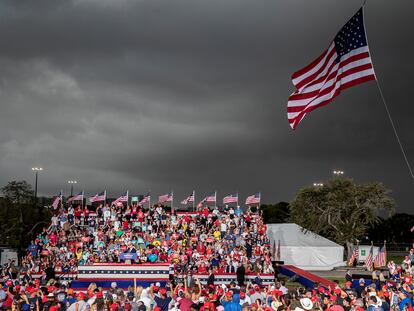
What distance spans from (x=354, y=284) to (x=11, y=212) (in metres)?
37.3

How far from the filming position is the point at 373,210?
56.9 metres

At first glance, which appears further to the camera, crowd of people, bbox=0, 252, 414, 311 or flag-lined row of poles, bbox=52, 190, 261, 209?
flag-lined row of poles, bbox=52, 190, 261, 209

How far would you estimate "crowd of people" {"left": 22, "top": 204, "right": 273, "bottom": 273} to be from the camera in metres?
31.2

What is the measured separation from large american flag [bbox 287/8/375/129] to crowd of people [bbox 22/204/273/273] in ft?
58.3

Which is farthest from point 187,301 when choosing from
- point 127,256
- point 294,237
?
point 294,237

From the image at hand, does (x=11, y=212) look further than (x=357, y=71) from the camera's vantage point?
Yes

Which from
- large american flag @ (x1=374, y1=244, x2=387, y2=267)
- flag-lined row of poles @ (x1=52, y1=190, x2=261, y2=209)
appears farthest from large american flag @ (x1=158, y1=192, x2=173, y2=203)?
large american flag @ (x1=374, y1=244, x2=387, y2=267)

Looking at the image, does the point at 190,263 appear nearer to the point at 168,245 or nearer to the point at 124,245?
the point at 168,245

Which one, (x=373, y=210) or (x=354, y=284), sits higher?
(x=373, y=210)

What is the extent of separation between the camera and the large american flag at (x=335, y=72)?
1324 cm

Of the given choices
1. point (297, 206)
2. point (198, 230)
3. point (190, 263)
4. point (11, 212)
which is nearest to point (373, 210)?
point (297, 206)

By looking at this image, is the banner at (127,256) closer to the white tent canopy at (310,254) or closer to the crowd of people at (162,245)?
the crowd of people at (162,245)

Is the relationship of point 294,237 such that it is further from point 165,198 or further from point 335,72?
point 335,72

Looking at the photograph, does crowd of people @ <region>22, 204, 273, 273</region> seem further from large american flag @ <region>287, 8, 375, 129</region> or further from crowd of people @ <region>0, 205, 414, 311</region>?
large american flag @ <region>287, 8, 375, 129</region>
